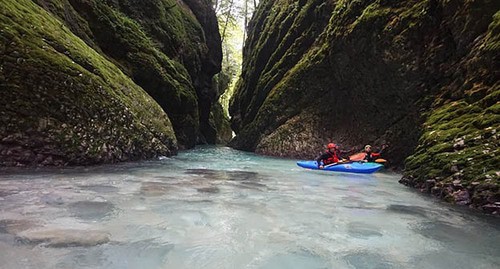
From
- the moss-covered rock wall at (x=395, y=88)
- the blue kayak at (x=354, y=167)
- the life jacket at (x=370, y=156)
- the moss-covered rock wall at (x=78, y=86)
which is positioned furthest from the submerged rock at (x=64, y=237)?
the life jacket at (x=370, y=156)

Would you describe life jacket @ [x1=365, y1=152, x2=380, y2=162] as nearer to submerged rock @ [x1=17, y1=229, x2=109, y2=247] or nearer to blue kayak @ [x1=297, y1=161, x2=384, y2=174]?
blue kayak @ [x1=297, y1=161, x2=384, y2=174]

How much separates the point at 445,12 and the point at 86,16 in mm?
12564

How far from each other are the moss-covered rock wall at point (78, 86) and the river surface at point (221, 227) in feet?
3.93

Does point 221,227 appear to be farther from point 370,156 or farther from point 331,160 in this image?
point 370,156

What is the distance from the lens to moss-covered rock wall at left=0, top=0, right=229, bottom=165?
7.43 meters

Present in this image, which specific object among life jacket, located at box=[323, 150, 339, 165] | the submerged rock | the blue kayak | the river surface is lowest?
the submerged rock

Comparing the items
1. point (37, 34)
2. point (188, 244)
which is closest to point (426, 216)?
point (188, 244)

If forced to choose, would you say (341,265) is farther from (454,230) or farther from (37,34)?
(37,34)

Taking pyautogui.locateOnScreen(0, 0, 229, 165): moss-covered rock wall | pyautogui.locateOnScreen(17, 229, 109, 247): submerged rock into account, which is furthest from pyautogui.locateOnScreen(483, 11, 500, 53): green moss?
pyautogui.locateOnScreen(0, 0, 229, 165): moss-covered rock wall

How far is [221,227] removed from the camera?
4.14 m

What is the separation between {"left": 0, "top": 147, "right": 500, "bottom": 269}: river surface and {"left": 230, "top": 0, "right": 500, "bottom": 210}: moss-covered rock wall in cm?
124

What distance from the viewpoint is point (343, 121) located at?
51.3 ft

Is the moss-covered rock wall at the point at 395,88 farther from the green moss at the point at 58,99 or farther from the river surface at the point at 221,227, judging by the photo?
the green moss at the point at 58,99

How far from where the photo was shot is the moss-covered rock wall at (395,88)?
707 cm
